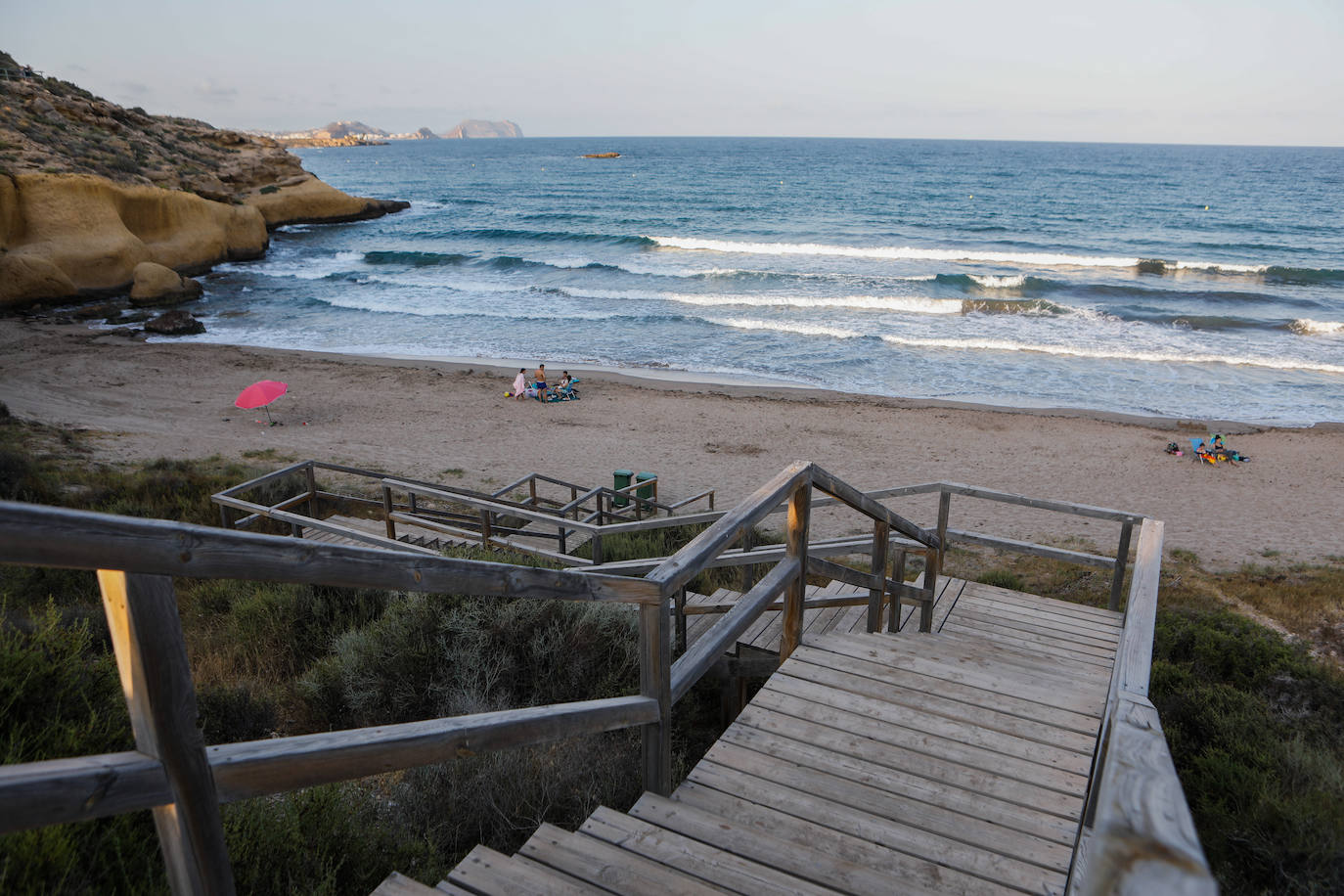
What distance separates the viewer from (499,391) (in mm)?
22188

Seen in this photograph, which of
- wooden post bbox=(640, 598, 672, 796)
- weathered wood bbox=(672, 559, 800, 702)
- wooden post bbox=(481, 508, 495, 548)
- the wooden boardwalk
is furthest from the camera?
wooden post bbox=(481, 508, 495, 548)

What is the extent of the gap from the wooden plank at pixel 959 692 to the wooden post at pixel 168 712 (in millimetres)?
3080

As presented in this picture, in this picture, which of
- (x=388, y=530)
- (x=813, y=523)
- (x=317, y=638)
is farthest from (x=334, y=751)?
(x=813, y=523)

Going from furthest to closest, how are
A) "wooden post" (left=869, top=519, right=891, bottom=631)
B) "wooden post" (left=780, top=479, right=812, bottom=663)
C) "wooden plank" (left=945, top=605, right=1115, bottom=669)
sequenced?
"wooden plank" (left=945, top=605, right=1115, bottom=669)
"wooden post" (left=869, top=519, right=891, bottom=631)
"wooden post" (left=780, top=479, right=812, bottom=663)

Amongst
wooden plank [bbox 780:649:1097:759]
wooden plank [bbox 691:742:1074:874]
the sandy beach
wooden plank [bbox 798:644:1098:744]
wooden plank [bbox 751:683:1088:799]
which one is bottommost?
the sandy beach

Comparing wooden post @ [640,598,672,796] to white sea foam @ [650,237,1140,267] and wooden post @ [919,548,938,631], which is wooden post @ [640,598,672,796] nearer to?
wooden post @ [919,548,938,631]

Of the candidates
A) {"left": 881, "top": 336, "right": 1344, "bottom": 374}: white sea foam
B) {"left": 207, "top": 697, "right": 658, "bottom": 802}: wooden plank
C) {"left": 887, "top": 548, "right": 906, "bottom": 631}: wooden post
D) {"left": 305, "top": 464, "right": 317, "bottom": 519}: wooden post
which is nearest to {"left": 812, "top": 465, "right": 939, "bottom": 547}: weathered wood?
{"left": 887, "top": 548, "right": 906, "bottom": 631}: wooden post

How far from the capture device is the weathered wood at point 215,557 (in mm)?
1312

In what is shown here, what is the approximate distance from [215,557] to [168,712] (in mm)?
284

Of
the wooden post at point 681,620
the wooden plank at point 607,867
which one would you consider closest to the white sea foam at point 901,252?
the wooden post at point 681,620

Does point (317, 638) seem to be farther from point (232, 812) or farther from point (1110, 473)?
point (1110, 473)

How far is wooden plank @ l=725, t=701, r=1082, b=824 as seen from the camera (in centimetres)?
318

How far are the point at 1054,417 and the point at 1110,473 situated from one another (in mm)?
3897

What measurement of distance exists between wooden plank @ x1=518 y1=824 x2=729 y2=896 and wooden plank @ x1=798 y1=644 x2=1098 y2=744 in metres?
1.81
